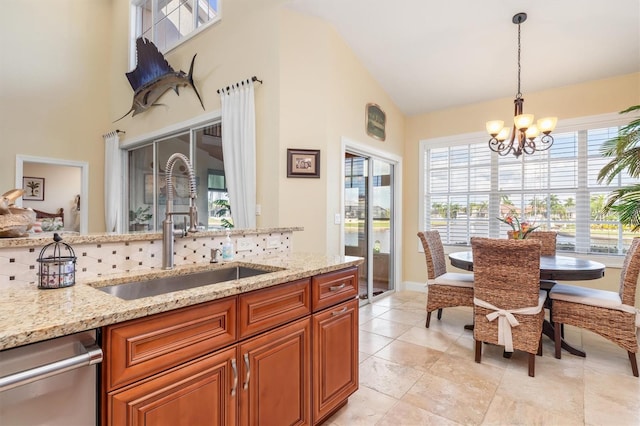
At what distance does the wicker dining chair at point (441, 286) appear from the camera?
314 cm

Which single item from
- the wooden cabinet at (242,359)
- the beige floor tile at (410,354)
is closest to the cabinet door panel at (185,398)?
the wooden cabinet at (242,359)

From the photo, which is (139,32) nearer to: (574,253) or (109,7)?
(109,7)

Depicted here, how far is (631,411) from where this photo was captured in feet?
6.42

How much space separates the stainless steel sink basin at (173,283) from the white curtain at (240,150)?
1425 millimetres

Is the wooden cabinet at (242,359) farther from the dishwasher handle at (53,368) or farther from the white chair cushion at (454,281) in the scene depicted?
the white chair cushion at (454,281)

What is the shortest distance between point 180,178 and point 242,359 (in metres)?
3.67

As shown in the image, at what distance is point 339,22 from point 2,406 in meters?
3.74

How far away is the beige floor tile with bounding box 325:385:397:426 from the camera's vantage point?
189cm

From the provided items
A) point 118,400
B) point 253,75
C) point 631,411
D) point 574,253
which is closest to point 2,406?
point 118,400

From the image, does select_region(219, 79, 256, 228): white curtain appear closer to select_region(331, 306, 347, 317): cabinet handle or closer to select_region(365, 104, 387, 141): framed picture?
select_region(365, 104, 387, 141): framed picture

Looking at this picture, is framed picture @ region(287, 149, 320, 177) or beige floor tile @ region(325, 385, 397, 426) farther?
framed picture @ region(287, 149, 320, 177)

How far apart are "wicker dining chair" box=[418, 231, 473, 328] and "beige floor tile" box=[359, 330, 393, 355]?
1.94 ft

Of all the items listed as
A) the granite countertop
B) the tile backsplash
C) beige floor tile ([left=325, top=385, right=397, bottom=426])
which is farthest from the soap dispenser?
beige floor tile ([left=325, top=385, right=397, bottom=426])

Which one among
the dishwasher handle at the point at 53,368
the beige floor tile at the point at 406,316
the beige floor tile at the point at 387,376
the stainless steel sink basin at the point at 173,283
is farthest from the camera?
the beige floor tile at the point at 406,316
